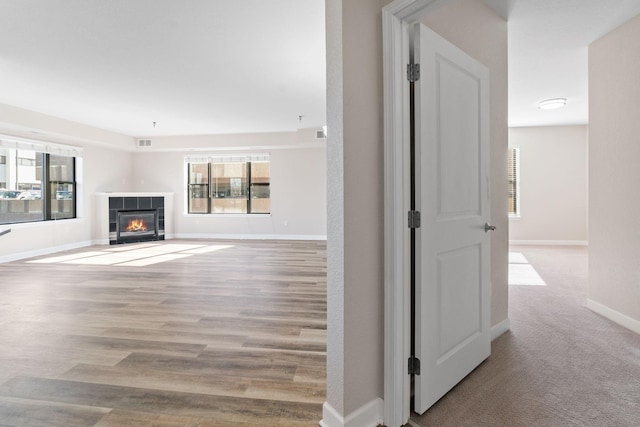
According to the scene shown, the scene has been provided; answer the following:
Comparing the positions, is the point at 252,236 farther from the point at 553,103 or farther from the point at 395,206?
the point at 395,206

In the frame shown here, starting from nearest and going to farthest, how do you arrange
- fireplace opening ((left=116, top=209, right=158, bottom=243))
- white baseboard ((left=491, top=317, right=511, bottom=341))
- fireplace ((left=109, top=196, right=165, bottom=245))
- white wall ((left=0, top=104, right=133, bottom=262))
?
white baseboard ((left=491, top=317, right=511, bottom=341)) → white wall ((left=0, top=104, right=133, bottom=262)) → fireplace ((left=109, top=196, right=165, bottom=245)) → fireplace opening ((left=116, top=209, right=158, bottom=243))

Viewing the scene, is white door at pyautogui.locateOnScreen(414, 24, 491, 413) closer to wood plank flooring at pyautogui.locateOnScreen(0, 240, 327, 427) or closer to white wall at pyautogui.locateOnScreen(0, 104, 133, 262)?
wood plank flooring at pyautogui.locateOnScreen(0, 240, 327, 427)

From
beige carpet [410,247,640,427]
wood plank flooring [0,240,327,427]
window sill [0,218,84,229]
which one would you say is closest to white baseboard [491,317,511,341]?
beige carpet [410,247,640,427]

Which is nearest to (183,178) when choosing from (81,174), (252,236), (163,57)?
(81,174)

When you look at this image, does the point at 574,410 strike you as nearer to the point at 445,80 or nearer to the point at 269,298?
the point at 445,80

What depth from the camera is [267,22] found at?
3.04 metres

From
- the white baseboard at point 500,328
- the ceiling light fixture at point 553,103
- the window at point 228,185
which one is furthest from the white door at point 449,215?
the window at point 228,185

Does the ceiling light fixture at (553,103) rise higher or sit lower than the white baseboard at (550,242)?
higher

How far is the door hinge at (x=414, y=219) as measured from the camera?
1692 millimetres

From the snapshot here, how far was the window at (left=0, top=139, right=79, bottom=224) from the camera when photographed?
6164 mm

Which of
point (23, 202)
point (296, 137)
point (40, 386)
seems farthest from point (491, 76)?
point (23, 202)

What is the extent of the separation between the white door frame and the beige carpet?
0.77ft

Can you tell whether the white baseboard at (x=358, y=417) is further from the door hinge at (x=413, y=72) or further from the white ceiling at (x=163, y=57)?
the white ceiling at (x=163, y=57)

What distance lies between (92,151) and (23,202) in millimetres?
1807
